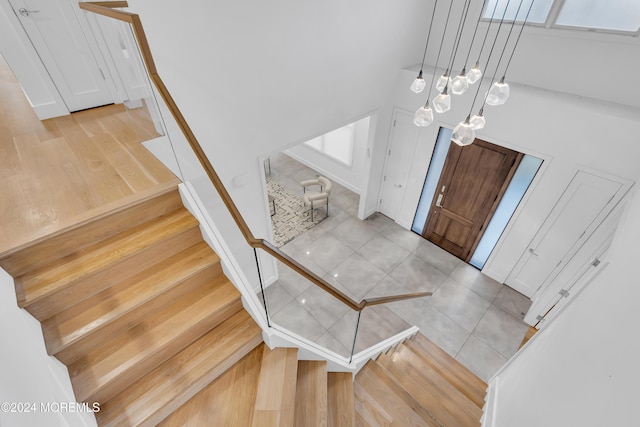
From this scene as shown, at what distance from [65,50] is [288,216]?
4.07 meters

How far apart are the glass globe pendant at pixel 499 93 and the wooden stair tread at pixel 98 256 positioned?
2.64m

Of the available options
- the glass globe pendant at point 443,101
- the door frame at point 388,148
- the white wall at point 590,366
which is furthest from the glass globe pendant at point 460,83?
the door frame at point 388,148

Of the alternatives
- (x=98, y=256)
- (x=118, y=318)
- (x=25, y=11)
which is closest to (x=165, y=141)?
(x=98, y=256)

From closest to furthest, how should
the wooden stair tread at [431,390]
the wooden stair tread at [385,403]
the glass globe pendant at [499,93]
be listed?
the glass globe pendant at [499,93] < the wooden stair tread at [385,403] < the wooden stair tread at [431,390]

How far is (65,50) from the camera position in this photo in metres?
3.35

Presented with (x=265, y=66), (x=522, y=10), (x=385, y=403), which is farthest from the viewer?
(x=522, y=10)

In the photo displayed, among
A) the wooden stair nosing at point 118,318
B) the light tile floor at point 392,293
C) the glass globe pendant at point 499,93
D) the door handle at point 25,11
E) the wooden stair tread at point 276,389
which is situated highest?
the door handle at point 25,11

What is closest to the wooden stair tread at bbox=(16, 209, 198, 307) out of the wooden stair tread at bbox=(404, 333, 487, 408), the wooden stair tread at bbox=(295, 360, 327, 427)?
the wooden stair tread at bbox=(295, 360, 327, 427)

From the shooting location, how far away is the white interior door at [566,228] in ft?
11.1

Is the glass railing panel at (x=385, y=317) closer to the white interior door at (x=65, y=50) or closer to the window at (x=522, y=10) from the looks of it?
the window at (x=522, y=10)

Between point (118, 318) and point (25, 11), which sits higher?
point (25, 11)

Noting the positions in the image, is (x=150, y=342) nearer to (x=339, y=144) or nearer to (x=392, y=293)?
(x=392, y=293)

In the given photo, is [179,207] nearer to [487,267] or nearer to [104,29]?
[104,29]

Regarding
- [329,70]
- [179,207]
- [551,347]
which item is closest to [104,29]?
[179,207]
